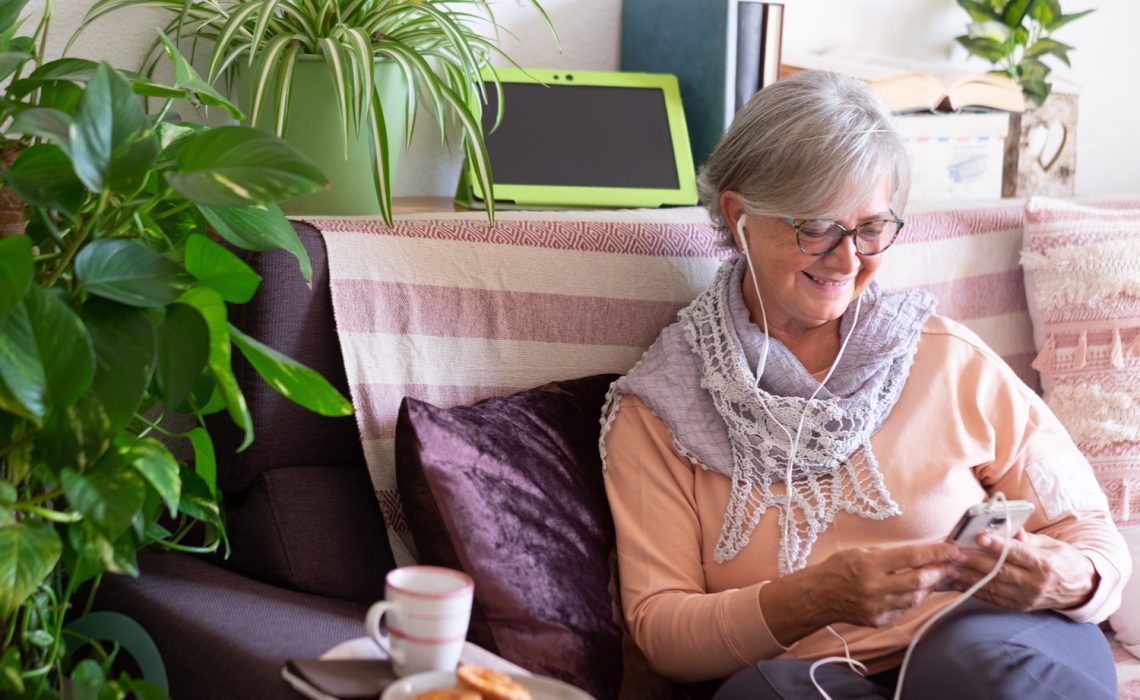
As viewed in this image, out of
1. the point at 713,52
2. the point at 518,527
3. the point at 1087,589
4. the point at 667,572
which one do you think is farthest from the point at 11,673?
the point at 713,52

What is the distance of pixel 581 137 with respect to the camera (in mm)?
2023

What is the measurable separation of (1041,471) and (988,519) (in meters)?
0.30

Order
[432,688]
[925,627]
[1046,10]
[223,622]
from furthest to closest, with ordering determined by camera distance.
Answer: [1046,10] → [925,627] → [223,622] → [432,688]

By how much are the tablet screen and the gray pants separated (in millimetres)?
893

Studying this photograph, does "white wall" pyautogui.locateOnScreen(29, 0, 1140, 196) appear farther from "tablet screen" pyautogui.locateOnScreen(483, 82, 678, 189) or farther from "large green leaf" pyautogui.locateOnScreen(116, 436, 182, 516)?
"large green leaf" pyautogui.locateOnScreen(116, 436, 182, 516)

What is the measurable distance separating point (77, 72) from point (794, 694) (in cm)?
95

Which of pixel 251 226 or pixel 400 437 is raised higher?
pixel 251 226

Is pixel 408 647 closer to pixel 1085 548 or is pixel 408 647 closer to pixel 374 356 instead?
pixel 374 356

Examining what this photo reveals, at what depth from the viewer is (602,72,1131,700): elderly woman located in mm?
1434

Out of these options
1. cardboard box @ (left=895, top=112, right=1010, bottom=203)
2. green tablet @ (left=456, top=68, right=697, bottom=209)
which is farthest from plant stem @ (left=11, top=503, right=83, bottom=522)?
cardboard box @ (left=895, top=112, right=1010, bottom=203)

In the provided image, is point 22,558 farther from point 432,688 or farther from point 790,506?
point 790,506

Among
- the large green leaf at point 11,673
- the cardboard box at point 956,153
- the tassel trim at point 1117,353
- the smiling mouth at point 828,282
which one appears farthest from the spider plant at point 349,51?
the tassel trim at point 1117,353

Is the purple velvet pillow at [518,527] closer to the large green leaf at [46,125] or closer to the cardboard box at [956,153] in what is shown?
the large green leaf at [46,125]

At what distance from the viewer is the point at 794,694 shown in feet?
4.39
